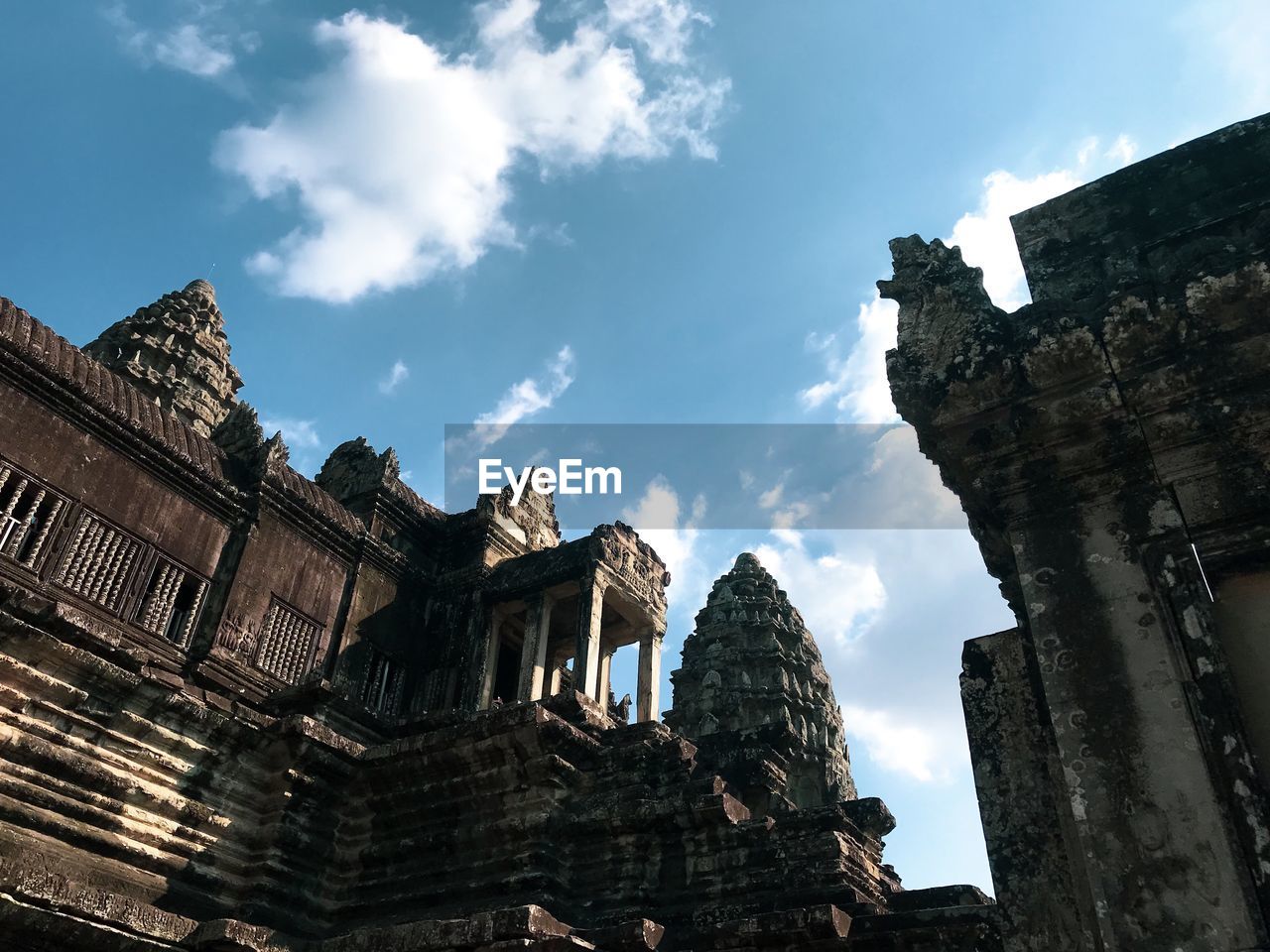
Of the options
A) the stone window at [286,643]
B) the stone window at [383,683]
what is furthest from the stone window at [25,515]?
the stone window at [383,683]

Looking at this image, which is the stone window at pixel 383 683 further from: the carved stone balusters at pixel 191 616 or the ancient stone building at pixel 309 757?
the carved stone balusters at pixel 191 616

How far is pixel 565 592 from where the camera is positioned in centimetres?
1413

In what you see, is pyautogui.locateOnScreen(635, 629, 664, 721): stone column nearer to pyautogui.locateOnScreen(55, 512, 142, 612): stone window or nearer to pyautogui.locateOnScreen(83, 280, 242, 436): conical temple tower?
pyautogui.locateOnScreen(55, 512, 142, 612): stone window

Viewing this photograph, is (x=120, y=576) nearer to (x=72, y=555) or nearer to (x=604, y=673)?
(x=72, y=555)

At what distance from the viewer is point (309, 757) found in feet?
28.7

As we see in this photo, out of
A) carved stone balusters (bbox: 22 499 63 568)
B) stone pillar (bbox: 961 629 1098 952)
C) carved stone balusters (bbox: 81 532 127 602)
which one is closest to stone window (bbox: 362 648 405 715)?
carved stone balusters (bbox: 81 532 127 602)

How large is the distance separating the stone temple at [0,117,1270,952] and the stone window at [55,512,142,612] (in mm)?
41

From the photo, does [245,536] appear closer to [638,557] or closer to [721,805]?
[638,557]

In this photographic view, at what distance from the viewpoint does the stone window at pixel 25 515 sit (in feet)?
31.1

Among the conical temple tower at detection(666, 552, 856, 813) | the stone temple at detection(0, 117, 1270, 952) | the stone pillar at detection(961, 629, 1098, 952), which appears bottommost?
the stone pillar at detection(961, 629, 1098, 952)

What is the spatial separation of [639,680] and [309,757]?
18.9 ft

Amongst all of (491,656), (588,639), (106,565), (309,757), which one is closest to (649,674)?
(588,639)

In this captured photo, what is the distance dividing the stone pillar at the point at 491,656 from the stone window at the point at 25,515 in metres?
5.80

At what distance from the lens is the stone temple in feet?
10.2
